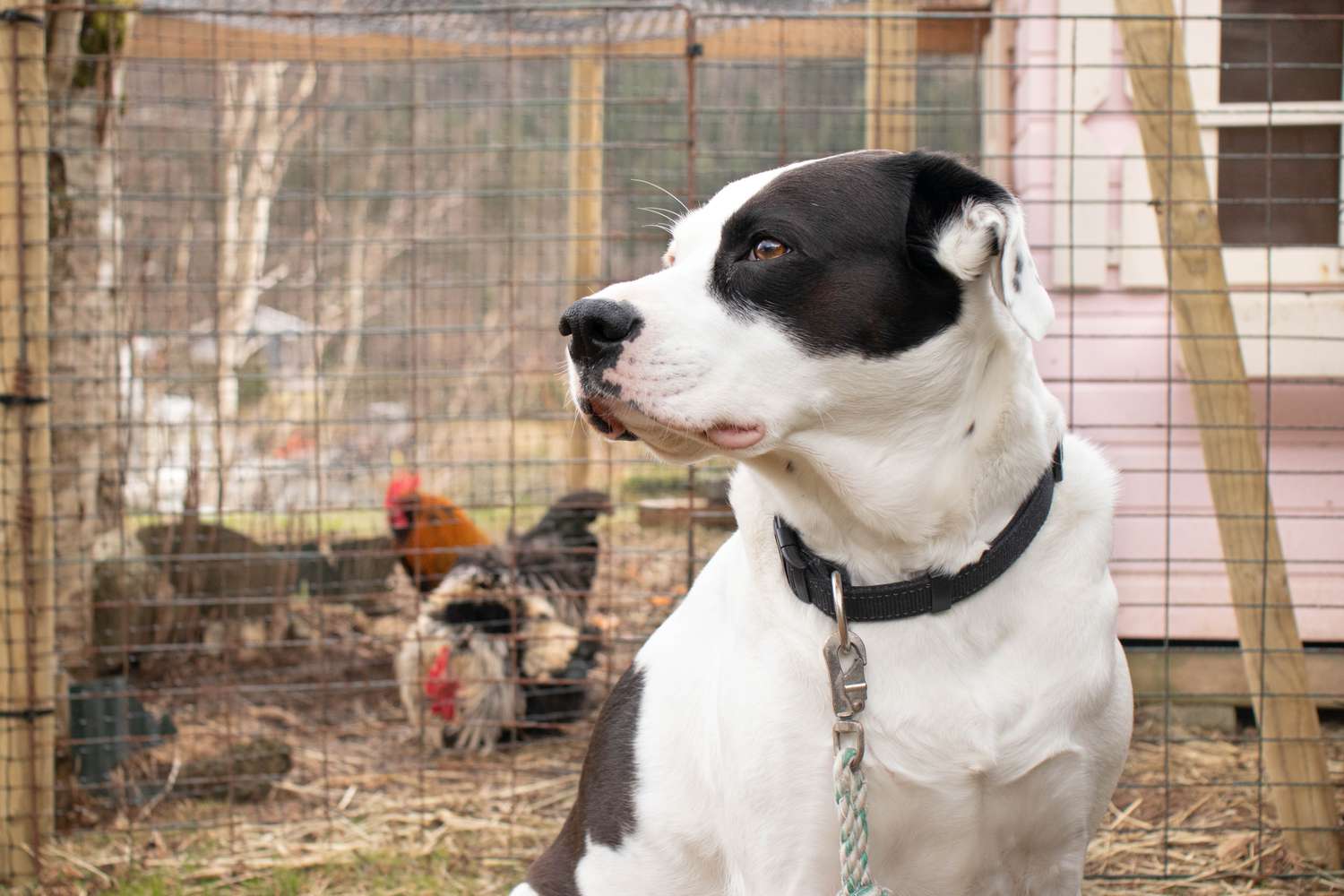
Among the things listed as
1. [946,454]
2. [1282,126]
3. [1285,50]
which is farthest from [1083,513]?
[1285,50]

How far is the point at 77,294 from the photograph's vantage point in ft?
12.7

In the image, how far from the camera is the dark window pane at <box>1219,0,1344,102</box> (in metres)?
3.88

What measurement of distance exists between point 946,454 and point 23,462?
245 cm

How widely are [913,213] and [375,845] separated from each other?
2.49 m

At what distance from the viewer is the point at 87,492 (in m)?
3.85

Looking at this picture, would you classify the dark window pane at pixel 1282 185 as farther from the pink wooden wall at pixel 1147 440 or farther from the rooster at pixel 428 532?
the rooster at pixel 428 532

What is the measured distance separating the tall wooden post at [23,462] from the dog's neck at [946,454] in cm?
227

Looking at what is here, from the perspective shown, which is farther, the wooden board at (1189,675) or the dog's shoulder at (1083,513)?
the wooden board at (1189,675)

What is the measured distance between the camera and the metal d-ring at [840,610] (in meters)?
1.66

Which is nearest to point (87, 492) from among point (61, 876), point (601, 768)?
point (61, 876)

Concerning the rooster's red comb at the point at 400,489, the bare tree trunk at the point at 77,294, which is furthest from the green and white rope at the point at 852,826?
the rooster's red comb at the point at 400,489

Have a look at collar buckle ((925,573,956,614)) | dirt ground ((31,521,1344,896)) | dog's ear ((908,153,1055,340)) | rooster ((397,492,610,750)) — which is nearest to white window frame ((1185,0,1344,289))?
dirt ground ((31,521,1344,896))

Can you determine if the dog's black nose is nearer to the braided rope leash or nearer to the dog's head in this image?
the dog's head

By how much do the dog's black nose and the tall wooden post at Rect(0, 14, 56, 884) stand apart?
210 centimetres
